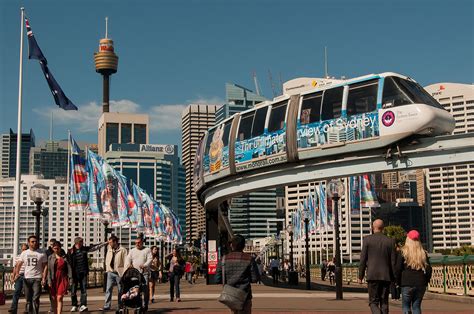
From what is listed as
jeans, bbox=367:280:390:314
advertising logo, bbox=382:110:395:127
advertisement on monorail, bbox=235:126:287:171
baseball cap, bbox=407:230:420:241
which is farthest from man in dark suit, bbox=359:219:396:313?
advertisement on monorail, bbox=235:126:287:171

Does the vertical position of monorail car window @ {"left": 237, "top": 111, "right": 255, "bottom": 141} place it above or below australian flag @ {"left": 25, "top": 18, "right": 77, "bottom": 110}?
below

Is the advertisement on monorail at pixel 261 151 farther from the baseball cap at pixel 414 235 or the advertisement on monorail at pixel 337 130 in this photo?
the baseball cap at pixel 414 235

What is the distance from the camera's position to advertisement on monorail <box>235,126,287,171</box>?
31.5 meters

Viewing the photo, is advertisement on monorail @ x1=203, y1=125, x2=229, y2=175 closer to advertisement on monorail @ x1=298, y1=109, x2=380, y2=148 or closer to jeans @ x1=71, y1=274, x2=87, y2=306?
advertisement on monorail @ x1=298, y1=109, x2=380, y2=148

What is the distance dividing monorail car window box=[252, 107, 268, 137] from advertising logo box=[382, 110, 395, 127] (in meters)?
7.22

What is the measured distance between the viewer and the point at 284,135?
31.2 meters

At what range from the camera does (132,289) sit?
15.5 m

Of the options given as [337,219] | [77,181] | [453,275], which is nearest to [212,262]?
[77,181]

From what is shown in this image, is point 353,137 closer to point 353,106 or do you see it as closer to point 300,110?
point 353,106

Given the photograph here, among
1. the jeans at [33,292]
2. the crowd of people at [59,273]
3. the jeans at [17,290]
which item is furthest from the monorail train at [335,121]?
the jeans at [33,292]

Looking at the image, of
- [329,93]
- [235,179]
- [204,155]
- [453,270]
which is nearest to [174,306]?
[453,270]

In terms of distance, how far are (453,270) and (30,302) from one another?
1406 cm

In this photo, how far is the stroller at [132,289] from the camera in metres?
15.4

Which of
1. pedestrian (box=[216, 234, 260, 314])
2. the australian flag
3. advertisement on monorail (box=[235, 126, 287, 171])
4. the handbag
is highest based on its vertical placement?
the australian flag
